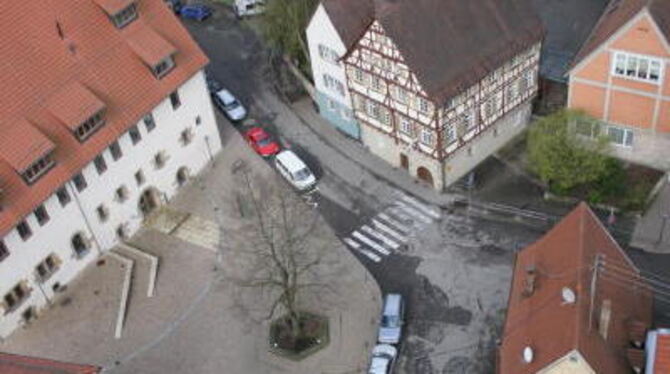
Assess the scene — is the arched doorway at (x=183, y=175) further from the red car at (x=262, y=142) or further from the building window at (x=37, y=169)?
the building window at (x=37, y=169)

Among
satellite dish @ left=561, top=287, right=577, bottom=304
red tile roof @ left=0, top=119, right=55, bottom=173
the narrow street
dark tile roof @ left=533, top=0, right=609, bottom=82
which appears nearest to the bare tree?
the narrow street

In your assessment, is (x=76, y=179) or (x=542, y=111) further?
(x=542, y=111)

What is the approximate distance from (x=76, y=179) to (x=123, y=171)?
422cm

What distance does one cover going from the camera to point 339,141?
70.4 metres

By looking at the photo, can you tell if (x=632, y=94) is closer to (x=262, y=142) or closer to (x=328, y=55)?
(x=328, y=55)

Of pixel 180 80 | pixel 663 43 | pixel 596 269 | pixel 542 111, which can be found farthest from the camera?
pixel 542 111

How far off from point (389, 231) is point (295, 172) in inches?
353

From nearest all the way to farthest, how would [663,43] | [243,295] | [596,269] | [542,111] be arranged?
[596,269]
[663,43]
[243,295]
[542,111]

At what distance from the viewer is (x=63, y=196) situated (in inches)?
2239

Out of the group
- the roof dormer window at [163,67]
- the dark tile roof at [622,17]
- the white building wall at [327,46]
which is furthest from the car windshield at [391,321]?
the roof dormer window at [163,67]

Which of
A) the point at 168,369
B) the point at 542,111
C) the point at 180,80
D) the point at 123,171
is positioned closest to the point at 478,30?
the point at 542,111

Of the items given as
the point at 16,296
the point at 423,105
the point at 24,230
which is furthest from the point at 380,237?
the point at 16,296

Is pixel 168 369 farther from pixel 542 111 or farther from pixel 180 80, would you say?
pixel 542 111

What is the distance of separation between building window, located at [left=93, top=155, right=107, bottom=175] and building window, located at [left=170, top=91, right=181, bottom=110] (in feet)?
23.6
